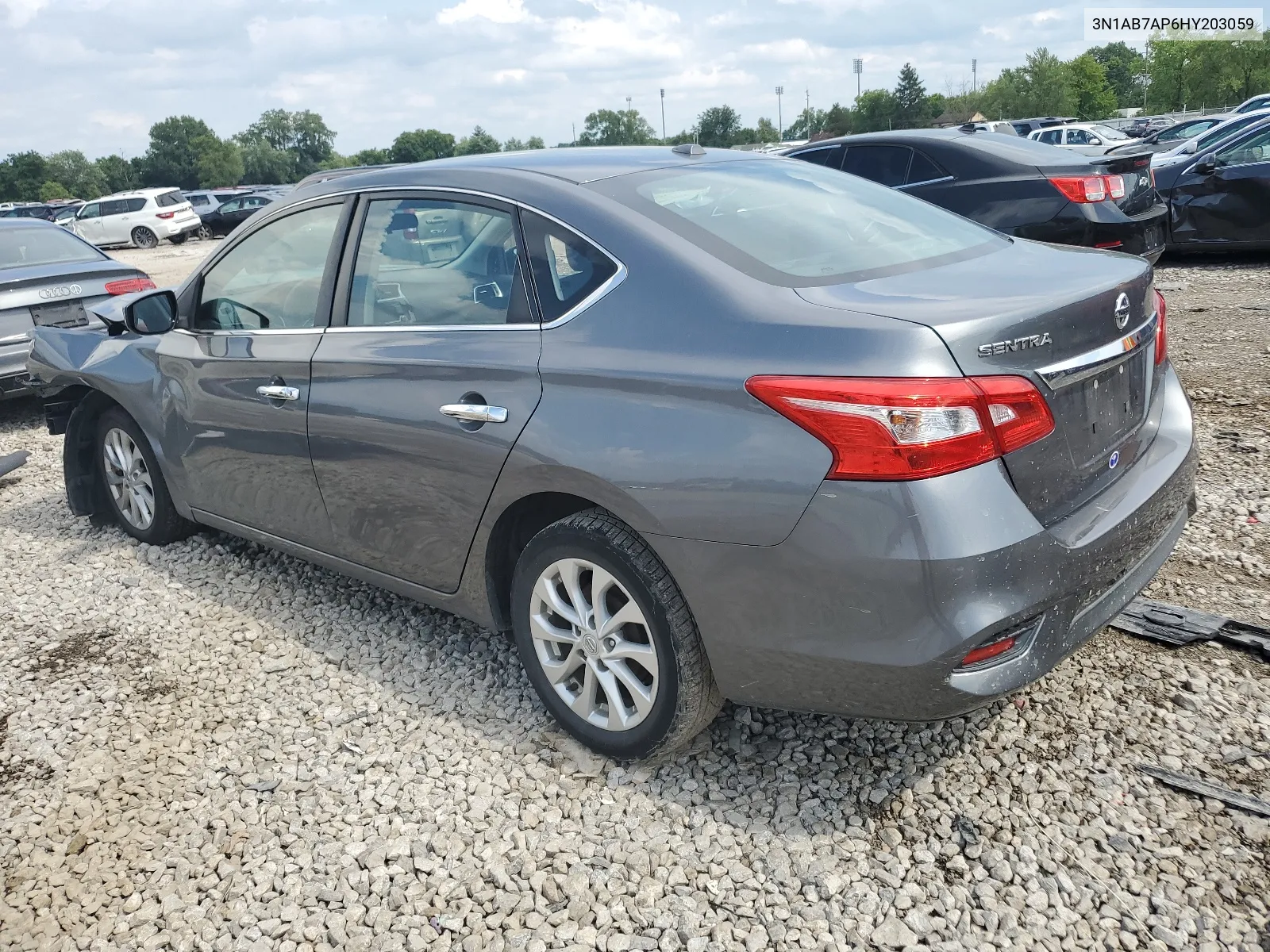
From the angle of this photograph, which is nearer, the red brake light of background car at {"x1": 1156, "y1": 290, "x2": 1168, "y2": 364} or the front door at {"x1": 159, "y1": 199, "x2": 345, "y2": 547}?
the red brake light of background car at {"x1": 1156, "y1": 290, "x2": 1168, "y2": 364}

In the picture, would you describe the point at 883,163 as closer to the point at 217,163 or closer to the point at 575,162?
the point at 575,162

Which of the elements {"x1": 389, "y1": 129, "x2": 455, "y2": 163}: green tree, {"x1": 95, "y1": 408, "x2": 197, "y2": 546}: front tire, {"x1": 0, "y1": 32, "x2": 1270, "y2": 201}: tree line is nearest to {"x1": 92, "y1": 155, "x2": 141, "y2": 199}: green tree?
{"x1": 0, "y1": 32, "x2": 1270, "y2": 201}: tree line

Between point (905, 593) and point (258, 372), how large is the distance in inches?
103

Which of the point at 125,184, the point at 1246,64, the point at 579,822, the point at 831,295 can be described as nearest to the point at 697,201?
the point at 831,295

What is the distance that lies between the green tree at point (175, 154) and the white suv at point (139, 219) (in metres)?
62.8

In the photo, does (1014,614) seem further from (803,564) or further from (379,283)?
(379,283)

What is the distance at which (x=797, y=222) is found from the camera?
3098mm

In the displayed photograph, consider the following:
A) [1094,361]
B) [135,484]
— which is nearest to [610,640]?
[1094,361]

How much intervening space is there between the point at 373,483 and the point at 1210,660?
2.71 metres

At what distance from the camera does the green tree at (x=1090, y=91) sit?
93562 millimetres

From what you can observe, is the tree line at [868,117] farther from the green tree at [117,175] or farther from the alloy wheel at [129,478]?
the alloy wheel at [129,478]

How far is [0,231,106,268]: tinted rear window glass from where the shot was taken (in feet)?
25.9

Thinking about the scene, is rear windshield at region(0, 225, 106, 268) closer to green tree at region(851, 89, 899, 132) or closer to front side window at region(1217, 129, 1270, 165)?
front side window at region(1217, 129, 1270, 165)

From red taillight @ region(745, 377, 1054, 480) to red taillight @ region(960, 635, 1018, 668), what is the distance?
1.38ft
